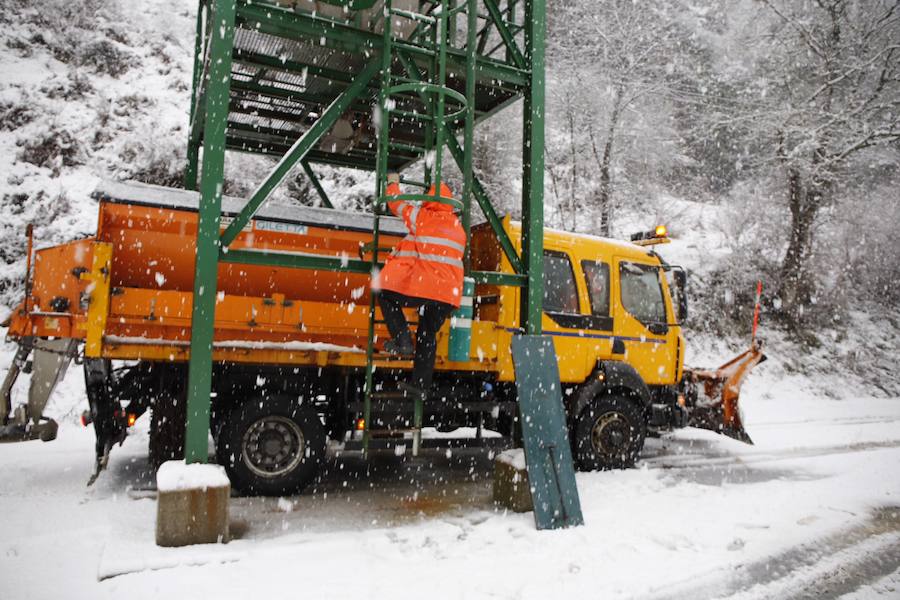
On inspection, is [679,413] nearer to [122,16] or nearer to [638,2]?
[638,2]

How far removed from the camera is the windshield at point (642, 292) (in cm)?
699

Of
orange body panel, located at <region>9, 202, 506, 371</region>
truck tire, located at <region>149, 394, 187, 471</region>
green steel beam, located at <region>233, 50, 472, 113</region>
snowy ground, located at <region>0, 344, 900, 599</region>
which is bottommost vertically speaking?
snowy ground, located at <region>0, 344, 900, 599</region>

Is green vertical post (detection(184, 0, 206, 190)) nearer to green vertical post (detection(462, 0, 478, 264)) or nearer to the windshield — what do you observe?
green vertical post (detection(462, 0, 478, 264))

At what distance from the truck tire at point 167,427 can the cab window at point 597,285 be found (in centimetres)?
434

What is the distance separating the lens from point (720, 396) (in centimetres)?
757

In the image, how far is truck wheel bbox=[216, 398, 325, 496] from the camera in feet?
16.3

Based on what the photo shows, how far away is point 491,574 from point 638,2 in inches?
672

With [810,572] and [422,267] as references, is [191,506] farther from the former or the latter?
[810,572]

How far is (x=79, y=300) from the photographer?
466 cm

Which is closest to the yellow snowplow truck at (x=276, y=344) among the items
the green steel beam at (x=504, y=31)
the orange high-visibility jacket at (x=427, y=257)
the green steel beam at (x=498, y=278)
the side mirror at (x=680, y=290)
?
the orange high-visibility jacket at (x=427, y=257)

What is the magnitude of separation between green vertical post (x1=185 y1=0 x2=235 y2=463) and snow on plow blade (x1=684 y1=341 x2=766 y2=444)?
6.17m

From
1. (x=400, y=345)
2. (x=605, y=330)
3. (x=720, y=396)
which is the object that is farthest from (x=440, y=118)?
(x=720, y=396)

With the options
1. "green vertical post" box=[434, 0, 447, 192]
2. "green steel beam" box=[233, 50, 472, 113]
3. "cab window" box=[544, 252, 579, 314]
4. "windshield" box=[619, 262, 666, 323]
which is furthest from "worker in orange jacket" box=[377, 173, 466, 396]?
"windshield" box=[619, 262, 666, 323]

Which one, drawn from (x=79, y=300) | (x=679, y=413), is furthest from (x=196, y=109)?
(x=679, y=413)
